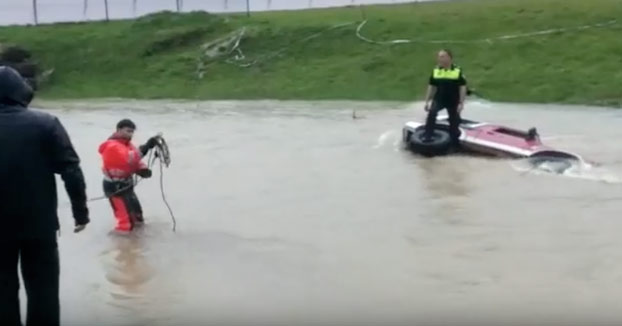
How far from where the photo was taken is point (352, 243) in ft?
41.5

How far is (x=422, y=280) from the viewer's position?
425 inches

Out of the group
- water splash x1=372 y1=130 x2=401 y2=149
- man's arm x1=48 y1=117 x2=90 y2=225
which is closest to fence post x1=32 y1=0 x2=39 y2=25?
water splash x1=372 y1=130 x2=401 y2=149

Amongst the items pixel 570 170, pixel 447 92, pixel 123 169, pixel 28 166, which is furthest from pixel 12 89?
pixel 447 92

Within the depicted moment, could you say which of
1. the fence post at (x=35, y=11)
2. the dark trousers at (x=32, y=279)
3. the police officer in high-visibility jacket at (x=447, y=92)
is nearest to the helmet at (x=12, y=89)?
the dark trousers at (x=32, y=279)

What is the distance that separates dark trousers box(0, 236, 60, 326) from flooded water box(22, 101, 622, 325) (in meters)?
2.04

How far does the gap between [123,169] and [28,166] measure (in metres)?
5.90

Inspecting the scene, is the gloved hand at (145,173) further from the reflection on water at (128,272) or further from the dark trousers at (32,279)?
the dark trousers at (32,279)

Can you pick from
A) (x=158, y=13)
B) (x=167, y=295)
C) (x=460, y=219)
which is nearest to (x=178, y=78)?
(x=158, y=13)

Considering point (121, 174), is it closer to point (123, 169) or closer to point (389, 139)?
point (123, 169)

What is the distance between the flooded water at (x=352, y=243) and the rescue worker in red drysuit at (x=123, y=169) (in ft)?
0.91

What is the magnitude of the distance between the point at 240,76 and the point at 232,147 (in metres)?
16.4

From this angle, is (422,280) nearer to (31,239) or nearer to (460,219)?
(460,219)

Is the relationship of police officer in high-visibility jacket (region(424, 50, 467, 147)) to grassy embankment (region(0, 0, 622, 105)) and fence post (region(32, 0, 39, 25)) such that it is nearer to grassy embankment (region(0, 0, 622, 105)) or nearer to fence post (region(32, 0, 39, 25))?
grassy embankment (region(0, 0, 622, 105))

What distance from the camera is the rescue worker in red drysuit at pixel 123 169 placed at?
13148 millimetres
